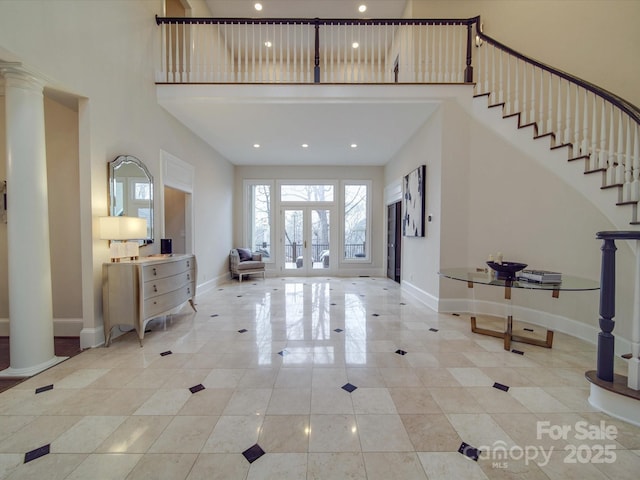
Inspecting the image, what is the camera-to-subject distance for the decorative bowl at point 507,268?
2.71m

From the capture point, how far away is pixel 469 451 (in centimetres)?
151

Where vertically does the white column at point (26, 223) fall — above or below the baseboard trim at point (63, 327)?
above

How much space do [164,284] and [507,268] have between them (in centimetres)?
396

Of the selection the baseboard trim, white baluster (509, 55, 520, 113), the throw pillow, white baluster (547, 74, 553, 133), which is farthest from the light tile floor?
the throw pillow

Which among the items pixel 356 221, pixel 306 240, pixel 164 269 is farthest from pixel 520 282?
pixel 306 240

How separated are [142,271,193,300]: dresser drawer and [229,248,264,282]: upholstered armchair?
278cm

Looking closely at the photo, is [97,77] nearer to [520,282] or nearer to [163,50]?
[163,50]

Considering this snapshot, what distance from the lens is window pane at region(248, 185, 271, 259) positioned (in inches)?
301

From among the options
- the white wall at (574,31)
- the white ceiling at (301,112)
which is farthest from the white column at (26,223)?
the white wall at (574,31)

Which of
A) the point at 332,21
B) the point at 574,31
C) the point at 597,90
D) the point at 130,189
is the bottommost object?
the point at 130,189

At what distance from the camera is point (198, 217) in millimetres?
5305

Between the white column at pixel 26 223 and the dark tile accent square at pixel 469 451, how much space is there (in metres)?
3.48

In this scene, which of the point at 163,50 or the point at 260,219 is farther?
the point at 260,219

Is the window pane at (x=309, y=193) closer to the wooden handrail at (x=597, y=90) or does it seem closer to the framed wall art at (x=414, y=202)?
the framed wall art at (x=414, y=202)
